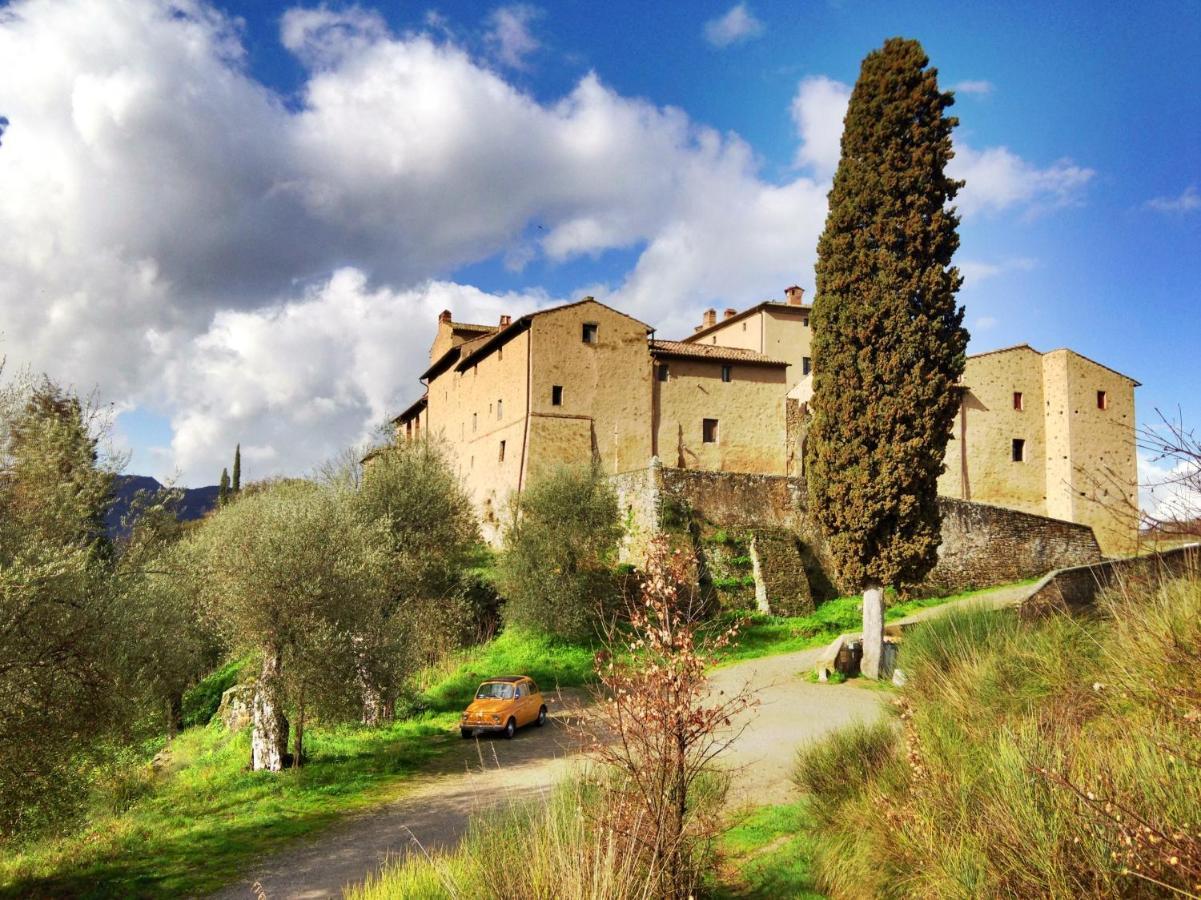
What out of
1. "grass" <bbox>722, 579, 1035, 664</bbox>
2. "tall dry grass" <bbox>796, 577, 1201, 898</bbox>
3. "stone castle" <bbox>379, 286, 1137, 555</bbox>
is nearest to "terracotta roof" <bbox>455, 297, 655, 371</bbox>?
"stone castle" <bbox>379, 286, 1137, 555</bbox>

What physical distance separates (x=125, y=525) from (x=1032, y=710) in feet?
72.9

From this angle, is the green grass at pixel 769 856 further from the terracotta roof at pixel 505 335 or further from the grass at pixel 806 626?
the terracotta roof at pixel 505 335

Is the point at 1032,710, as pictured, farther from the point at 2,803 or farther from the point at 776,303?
the point at 776,303

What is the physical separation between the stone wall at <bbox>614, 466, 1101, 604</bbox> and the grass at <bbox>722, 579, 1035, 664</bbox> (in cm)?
119

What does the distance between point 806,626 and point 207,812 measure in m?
17.7

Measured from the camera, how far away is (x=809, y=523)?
95.3 feet

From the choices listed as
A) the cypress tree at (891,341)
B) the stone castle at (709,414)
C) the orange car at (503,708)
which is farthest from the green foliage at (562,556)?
the cypress tree at (891,341)

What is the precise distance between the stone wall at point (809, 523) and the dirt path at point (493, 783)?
9.26 metres

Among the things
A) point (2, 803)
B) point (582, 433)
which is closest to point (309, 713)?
point (2, 803)

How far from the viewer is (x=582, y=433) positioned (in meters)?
33.5

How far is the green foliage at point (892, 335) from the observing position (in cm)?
1764

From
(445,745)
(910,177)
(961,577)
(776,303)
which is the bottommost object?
(445,745)

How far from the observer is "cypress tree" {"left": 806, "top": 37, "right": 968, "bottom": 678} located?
1766 cm

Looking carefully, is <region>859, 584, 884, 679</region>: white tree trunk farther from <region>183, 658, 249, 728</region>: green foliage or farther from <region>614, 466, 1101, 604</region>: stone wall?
<region>183, 658, 249, 728</region>: green foliage
